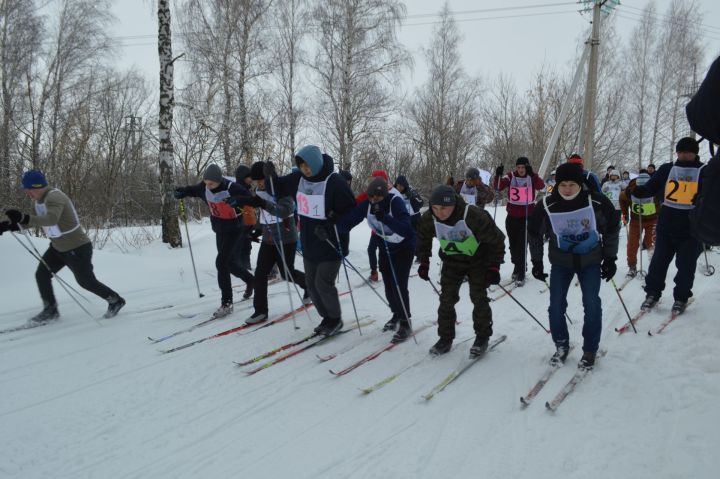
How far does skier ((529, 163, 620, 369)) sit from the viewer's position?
3.54 meters

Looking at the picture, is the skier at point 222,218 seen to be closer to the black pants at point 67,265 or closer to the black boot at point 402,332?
the black pants at point 67,265

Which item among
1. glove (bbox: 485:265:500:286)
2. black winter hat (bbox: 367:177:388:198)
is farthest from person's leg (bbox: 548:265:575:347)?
black winter hat (bbox: 367:177:388:198)

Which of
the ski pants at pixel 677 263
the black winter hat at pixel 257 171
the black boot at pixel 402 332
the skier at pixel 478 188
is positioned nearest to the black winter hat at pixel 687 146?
the ski pants at pixel 677 263

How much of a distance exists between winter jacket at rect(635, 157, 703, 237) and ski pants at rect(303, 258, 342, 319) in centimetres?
350

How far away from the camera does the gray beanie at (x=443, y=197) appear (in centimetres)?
359

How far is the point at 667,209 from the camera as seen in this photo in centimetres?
479

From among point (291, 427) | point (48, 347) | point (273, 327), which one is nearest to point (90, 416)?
point (291, 427)

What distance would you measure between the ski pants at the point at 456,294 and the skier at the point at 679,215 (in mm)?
2330

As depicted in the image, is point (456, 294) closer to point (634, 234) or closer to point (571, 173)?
point (571, 173)

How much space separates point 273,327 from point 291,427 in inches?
84.5

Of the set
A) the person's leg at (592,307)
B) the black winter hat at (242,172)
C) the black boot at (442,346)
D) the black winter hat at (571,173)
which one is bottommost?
the black boot at (442,346)

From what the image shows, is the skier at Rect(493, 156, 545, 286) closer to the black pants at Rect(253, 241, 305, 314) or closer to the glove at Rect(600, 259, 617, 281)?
the glove at Rect(600, 259, 617, 281)

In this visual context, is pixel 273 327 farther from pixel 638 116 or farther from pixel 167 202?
pixel 638 116

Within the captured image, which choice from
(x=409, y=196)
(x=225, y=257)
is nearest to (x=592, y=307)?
(x=225, y=257)
